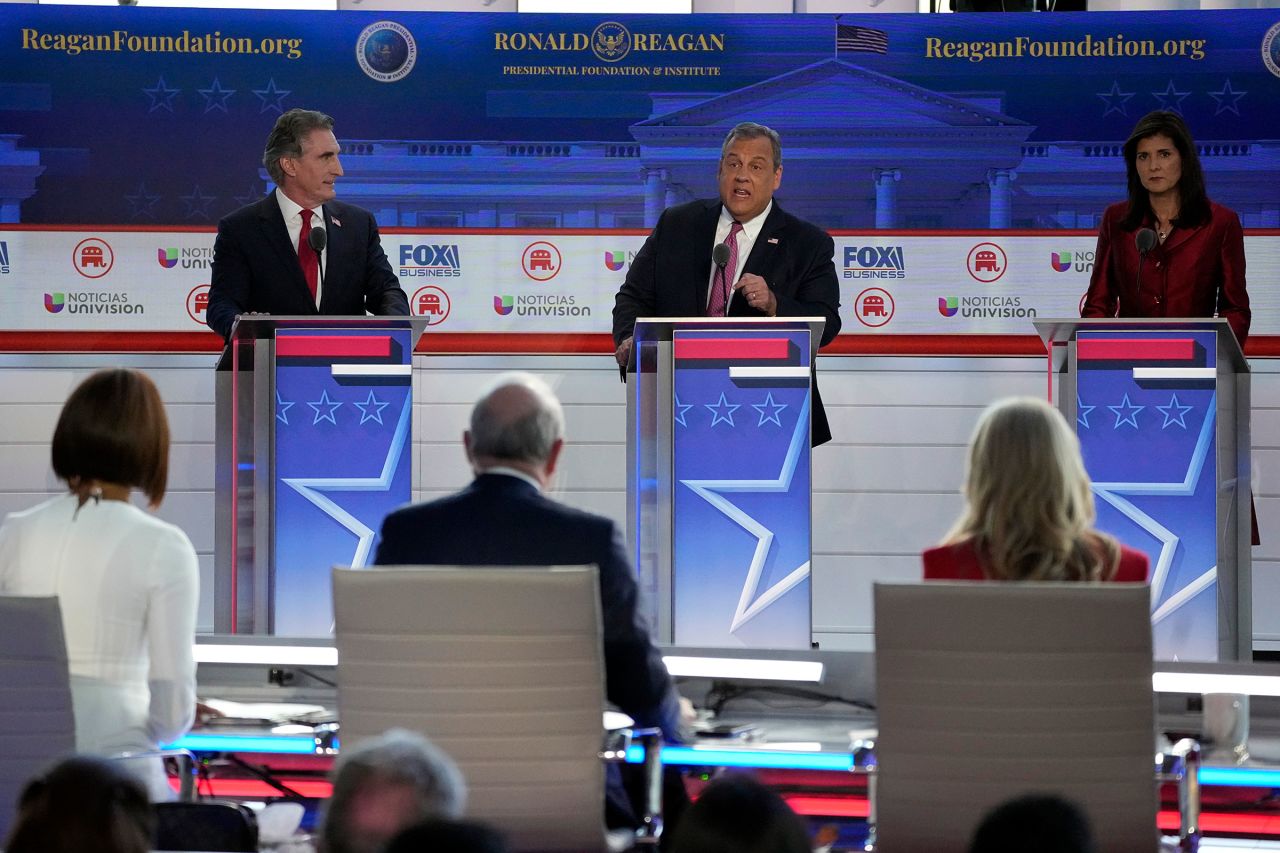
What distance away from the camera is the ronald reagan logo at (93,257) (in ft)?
21.9

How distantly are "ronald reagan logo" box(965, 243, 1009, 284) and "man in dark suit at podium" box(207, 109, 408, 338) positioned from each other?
8.21 feet

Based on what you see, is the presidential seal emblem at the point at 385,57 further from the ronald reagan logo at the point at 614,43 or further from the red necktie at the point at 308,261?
the red necktie at the point at 308,261

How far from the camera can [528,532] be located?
293 cm

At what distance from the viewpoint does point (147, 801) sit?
1941mm

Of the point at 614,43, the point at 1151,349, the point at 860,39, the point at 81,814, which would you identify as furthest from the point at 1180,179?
the point at 81,814

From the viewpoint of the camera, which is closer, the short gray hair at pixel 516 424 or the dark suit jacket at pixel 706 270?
the short gray hair at pixel 516 424

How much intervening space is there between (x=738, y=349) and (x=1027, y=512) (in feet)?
5.81

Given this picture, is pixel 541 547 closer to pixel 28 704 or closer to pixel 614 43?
pixel 28 704

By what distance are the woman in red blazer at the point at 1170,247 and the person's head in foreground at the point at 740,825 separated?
3394mm

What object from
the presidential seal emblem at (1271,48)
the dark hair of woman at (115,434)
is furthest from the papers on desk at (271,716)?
the presidential seal emblem at (1271,48)

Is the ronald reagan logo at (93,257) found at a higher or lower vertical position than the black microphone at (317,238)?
higher

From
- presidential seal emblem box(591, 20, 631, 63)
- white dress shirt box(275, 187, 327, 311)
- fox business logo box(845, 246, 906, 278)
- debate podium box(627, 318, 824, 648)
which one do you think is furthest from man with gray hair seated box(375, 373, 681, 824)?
presidential seal emblem box(591, 20, 631, 63)

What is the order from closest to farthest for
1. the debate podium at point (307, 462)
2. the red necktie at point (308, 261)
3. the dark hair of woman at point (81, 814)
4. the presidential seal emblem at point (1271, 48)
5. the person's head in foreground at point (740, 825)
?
the dark hair of woman at point (81, 814) → the person's head in foreground at point (740, 825) → the debate podium at point (307, 462) → the red necktie at point (308, 261) → the presidential seal emblem at point (1271, 48)

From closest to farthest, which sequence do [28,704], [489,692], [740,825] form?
[740,825] → [489,692] → [28,704]
